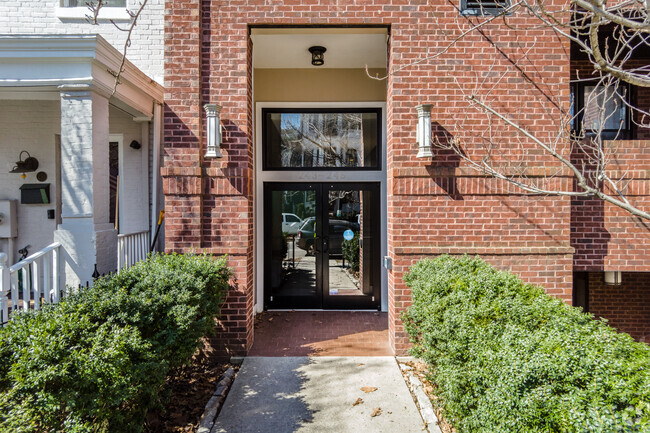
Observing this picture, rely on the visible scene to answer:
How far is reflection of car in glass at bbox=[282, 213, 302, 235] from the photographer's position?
690cm

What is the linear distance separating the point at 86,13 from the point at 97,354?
6.37 m

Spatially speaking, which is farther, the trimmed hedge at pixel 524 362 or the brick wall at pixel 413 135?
the brick wall at pixel 413 135

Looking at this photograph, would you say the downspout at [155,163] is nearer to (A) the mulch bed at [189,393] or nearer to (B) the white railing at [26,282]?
(B) the white railing at [26,282]

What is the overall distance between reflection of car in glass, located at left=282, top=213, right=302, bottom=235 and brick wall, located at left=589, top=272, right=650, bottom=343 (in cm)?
530

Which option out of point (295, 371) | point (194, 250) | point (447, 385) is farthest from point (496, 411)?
point (194, 250)

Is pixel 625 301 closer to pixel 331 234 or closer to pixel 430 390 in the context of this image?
pixel 430 390

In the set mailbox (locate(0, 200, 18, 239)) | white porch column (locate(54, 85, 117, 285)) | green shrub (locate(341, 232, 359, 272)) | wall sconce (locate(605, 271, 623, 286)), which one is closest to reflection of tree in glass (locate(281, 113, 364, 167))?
green shrub (locate(341, 232, 359, 272))

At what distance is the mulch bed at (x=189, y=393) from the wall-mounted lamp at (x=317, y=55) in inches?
178

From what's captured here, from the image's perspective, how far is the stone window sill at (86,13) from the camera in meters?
6.22

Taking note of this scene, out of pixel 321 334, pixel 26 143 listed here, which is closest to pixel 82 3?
pixel 26 143

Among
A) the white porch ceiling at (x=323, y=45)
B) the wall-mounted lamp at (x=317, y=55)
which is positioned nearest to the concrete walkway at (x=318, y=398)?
the white porch ceiling at (x=323, y=45)

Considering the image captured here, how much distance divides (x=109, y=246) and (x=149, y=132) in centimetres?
238

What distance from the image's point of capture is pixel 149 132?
247 inches

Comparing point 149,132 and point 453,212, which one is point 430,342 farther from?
point 149,132
